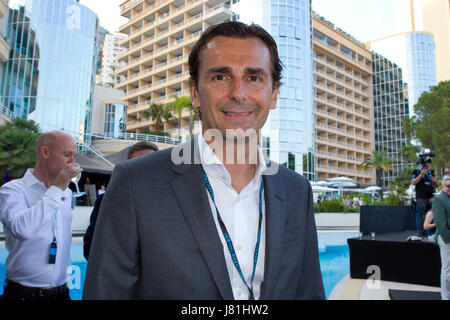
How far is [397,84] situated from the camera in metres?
69.8

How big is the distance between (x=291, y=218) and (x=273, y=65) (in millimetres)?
772

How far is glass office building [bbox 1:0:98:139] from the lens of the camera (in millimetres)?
25469

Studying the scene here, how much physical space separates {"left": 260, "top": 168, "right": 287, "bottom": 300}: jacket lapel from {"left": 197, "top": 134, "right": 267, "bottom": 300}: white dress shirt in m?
0.07

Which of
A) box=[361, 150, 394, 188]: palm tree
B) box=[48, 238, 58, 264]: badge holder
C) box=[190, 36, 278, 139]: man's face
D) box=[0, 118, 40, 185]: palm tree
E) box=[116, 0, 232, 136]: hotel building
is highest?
box=[116, 0, 232, 136]: hotel building

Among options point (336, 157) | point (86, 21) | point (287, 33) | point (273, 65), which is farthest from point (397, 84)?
point (273, 65)

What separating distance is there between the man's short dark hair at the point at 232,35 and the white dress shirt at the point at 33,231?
1.52 meters

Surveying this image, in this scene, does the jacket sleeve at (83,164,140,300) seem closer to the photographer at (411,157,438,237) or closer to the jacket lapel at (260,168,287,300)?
the jacket lapel at (260,168,287,300)

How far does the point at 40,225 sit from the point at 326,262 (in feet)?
32.5

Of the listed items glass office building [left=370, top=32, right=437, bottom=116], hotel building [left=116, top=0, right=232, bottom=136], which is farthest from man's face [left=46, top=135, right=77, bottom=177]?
glass office building [left=370, top=32, right=437, bottom=116]

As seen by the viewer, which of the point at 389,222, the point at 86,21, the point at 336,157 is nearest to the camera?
the point at 389,222

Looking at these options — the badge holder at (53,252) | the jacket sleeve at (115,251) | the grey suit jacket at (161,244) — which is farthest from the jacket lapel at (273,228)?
the badge holder at (53,252)

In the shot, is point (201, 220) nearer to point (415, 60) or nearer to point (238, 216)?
point (238, 216)

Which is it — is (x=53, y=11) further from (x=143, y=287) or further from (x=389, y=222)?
(x=143, y=287)
